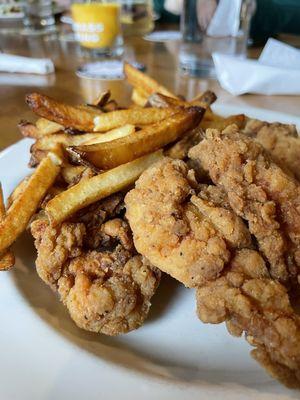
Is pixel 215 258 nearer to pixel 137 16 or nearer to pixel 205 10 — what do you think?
pixel 205 10

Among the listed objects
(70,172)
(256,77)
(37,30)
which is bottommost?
(37,30)

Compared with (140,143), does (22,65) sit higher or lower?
lower

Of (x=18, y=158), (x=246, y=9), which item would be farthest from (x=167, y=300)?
(x=246, y=9)

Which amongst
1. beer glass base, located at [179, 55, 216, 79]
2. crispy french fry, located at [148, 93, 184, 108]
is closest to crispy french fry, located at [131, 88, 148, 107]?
crispy french fry, located at [148, 93, 184, 108]

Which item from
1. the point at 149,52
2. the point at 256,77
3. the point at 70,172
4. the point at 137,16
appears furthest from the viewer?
the point at 137,16

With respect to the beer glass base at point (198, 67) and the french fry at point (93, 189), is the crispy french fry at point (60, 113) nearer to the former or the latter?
the french fry at point (93, 189)

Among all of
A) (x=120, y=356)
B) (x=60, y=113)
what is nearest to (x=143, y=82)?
(x=60, y=113)
